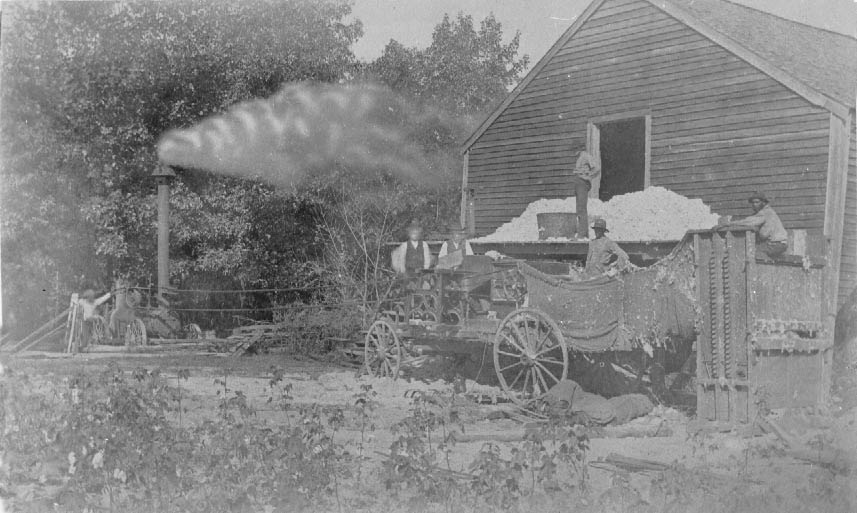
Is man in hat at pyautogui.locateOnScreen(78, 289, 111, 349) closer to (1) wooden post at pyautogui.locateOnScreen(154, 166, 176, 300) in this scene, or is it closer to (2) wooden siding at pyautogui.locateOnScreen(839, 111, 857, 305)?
(1) wooden post at pyautogui.locateOnScreen(154, 166, 176, 300)

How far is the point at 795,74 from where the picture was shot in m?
13.4

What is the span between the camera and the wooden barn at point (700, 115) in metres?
13.0

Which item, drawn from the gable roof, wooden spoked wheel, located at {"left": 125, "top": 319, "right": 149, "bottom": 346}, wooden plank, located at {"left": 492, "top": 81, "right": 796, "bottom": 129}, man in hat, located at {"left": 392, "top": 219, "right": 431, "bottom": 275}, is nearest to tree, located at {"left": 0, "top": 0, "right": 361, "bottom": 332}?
wooden spoked wheel, located at {"left": 125, "top": 319, "right": 149, "bottom": 346}

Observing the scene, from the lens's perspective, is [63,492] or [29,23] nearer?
[63,492]

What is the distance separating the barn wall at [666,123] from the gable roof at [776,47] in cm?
16

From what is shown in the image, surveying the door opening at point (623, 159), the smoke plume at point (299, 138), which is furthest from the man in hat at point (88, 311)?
the door opening at point (623, 159)

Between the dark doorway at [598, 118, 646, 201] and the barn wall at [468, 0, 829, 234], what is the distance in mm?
3356

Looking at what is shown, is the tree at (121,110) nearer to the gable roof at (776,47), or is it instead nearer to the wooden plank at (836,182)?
→ the gable roof at (776,47)

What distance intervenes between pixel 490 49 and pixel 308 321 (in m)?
13.7

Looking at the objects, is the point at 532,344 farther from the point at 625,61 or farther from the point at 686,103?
the point at 625,61

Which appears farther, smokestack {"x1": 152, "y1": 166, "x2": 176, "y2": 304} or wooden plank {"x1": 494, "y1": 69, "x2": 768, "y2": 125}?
smokestack {"x1": 152, "y1": 166, "x2": 176, "y2": 304}

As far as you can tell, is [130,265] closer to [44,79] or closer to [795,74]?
[44,79]

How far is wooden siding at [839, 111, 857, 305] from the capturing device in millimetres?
12930

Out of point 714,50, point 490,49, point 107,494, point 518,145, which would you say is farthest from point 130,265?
point 107,494
